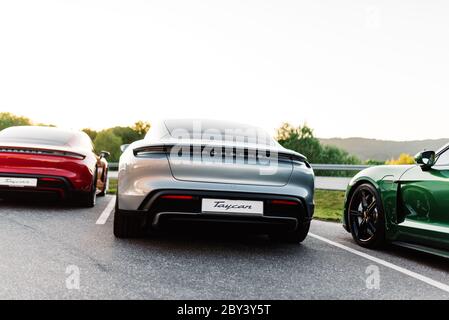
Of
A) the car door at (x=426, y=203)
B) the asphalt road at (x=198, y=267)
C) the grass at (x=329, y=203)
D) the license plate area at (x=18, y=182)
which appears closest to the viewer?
the asphalt road at (x=198, y=267)

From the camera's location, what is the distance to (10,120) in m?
116

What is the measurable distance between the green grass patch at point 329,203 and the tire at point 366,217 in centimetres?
424

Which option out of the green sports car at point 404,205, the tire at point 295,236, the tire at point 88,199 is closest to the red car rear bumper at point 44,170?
the tire at point 88,199

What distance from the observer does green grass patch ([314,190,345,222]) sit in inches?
434

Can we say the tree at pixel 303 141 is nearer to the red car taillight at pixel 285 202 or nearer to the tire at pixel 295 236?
the tire at pixel 295 236

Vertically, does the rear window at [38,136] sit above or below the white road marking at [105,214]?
above

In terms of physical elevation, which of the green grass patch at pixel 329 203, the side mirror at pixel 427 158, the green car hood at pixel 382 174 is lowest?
the green grass patch at pixel 329 203

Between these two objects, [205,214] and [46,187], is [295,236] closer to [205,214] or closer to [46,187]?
[205,214]

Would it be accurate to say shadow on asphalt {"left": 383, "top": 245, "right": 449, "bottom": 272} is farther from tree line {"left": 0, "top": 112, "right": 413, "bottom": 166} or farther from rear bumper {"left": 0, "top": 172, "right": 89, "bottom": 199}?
tree line {"left": 0, "top": 112, "right": 413, "bottom": 166}

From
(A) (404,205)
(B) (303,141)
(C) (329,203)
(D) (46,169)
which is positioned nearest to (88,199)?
(D) (46,169)

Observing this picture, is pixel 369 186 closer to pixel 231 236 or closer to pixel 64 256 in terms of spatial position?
pixel 231 236

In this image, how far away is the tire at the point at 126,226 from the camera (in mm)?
5188
